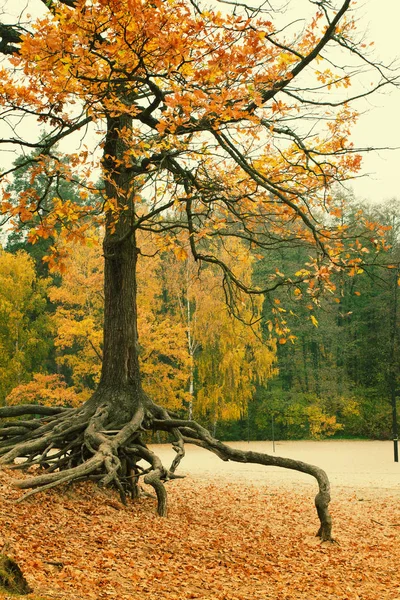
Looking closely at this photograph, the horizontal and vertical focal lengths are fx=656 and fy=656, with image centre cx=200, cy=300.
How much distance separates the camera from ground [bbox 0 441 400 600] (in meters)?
5.30

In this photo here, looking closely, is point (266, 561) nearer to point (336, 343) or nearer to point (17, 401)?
point (17, 401)

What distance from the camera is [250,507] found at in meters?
10.5

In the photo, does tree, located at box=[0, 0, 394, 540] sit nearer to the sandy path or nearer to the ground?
the ground

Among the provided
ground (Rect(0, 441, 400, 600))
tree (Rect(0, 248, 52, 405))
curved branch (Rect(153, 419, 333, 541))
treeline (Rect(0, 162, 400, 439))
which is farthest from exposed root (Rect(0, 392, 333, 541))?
tree (Rect(0, 248, 52, 405))

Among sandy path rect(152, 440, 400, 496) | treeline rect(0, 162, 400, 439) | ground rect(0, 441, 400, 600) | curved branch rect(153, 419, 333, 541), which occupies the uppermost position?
treeline rect(0, 162, 400, 439)

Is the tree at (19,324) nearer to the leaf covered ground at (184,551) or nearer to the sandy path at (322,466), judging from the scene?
the sandy path at (322,466)

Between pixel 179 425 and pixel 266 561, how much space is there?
9.58 ft

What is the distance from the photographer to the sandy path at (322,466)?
15.9 m

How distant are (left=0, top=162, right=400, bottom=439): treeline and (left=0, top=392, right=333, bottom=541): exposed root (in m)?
10.6

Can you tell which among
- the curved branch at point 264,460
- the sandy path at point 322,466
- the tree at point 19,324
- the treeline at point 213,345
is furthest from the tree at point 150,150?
the tree at point 19,324

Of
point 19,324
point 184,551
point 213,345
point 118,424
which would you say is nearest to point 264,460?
point 118,424

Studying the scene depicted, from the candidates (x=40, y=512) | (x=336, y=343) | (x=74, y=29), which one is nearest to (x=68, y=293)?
(x=336, y=343)

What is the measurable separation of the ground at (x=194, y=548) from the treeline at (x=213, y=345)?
10.4m

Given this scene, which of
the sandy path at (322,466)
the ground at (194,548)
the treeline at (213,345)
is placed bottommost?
the sandy path at (322,466)
